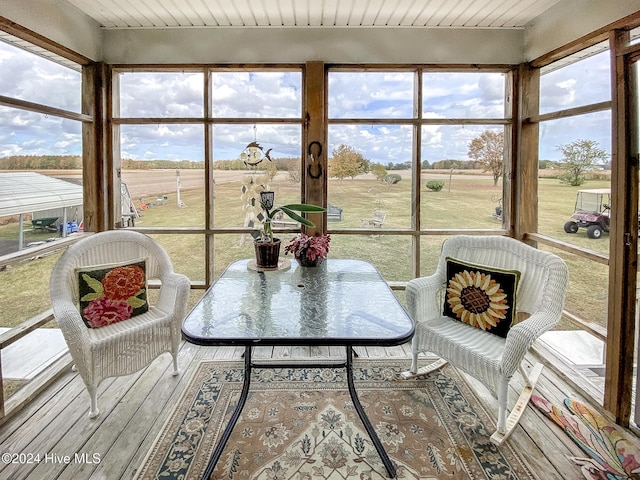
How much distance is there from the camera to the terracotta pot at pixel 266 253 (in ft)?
8.77

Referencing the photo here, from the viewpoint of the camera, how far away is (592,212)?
2635 millimetres

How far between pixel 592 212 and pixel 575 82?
3.20ft

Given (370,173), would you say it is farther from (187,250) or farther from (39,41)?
(39,41)

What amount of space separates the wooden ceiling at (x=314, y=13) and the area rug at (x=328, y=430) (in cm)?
271

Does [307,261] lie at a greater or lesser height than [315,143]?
lesser

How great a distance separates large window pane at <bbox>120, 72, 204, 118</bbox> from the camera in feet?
10.9

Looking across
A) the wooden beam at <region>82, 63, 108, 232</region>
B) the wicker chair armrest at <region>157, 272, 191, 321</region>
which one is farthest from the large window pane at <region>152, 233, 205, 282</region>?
the wicker chair armrest at <region>157, 272, 191, 321</region>

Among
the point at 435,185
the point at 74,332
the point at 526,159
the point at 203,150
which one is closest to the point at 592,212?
the point at 526,159

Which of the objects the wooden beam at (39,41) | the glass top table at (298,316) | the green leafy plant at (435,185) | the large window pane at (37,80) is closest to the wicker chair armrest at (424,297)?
the glass top table at (298,316)

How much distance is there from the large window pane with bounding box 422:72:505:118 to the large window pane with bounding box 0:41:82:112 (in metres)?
2.94

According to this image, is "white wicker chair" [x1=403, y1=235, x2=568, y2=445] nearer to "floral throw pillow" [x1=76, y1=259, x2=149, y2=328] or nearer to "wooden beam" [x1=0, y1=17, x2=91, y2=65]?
"floral throw pillow" [x1=76, y1=259, x2=149, y2=328]

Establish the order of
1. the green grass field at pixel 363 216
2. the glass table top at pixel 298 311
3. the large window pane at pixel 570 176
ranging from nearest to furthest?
the glass table top at pixel 298 311
the large window pane at pixel 570 176
the green grass field at pixel 363 216

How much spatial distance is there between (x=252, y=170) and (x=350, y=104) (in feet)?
3.49

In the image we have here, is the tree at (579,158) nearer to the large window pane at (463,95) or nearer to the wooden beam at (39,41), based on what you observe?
the large window pane at (463,95)
